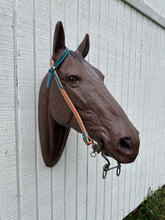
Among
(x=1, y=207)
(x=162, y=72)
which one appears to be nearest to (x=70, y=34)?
(x=1, y=207)

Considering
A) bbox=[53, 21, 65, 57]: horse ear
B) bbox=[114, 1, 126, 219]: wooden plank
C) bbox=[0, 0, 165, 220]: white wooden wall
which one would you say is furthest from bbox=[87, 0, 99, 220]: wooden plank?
bbox=[53, 21, 65, 57]: horse ear

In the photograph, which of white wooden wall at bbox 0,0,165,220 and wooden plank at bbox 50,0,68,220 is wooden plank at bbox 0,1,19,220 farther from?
wooden plank at bbox 50,0,68,220

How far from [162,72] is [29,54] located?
1733mm

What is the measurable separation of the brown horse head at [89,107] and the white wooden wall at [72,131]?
16 centimetres

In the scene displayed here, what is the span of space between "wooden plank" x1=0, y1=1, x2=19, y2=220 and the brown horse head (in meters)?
0.15

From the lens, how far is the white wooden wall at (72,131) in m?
0.79

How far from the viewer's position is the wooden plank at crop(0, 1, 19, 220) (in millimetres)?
747

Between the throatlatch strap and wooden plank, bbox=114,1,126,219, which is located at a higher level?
wooden plank, bbox=114,1,126,219

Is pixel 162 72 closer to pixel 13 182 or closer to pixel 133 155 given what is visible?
pixel 133 155

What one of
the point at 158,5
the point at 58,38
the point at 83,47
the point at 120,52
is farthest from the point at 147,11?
the point at 58,38

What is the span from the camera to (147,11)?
1.62 meters

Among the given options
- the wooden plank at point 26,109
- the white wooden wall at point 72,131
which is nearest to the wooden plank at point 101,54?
the white wooden wall at point 72,131

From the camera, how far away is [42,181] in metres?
0.93

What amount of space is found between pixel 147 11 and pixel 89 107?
1472mm
